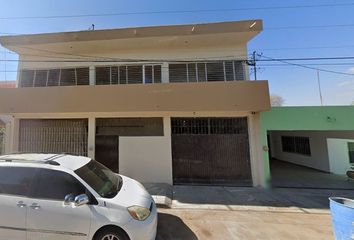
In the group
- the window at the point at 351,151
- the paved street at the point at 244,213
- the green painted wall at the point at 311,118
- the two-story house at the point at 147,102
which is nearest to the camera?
the paved street at the point at 244,213

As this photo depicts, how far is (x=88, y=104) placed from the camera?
851cm

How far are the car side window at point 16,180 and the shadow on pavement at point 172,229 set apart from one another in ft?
8.78

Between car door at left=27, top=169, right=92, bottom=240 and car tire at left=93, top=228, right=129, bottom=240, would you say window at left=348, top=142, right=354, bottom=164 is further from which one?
car door at left=27, top=169, right=92, bottom=240

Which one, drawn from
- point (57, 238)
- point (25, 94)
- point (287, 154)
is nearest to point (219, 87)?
point (57, 238)

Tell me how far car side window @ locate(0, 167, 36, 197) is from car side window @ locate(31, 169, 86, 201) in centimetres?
14

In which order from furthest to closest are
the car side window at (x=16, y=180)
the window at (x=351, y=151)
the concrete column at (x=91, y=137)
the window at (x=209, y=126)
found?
the window at (x=351, y=151), the concrete column at (x=91, y=137), the window at (x=209, y=126), the car side window at (x=16, y=180)

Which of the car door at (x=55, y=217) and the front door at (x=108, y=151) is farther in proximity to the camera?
the front door at (x=108, y=151)

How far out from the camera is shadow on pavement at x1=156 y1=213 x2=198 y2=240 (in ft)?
14.5

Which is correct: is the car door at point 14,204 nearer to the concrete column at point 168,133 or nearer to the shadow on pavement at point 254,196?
the shadow on pavement at point 254,196

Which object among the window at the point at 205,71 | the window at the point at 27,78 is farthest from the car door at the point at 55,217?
the window at the point at 27,78

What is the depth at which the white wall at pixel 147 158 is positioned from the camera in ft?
29.3

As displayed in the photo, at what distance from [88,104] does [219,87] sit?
524cm

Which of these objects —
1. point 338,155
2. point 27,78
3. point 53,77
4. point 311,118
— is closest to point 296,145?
point 338,155

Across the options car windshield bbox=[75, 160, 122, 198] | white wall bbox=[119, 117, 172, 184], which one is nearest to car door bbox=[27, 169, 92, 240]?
car windshield bbox=[75, 160, 122, 198]
